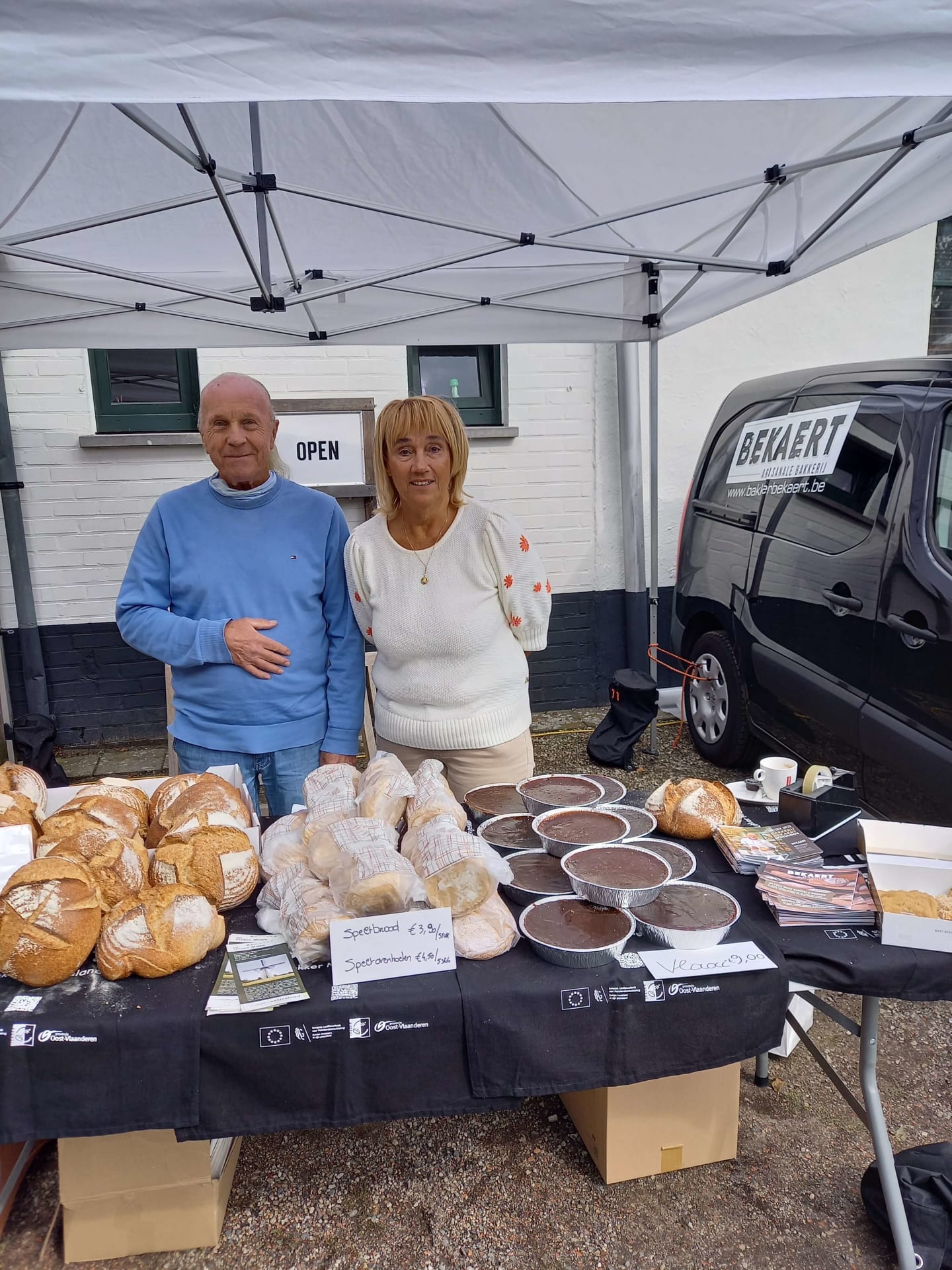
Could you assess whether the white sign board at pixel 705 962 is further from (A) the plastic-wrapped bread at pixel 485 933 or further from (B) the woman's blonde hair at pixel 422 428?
(B) the woman's blonde hair at pixel 422 428

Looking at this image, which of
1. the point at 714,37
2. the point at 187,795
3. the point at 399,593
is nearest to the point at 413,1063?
the point at 187,795

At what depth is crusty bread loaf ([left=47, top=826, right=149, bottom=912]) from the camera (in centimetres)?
155

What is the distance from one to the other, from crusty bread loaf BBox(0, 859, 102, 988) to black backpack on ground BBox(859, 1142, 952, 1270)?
5.85 ft

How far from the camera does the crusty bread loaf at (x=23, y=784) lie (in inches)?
75.3

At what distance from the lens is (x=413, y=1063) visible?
1416 millimetres

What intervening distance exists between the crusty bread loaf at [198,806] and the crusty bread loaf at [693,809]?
991mm

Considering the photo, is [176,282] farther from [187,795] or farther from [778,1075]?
[778,1075]

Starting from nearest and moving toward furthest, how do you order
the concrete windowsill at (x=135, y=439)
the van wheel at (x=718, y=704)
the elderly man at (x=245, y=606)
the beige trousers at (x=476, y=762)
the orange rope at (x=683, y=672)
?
the elderly man at (x=245, y=606)
the beige trousers at (x=476, y=762)
the van wheel at (x=718, y=704)
the orange rope at (x=683, y=672)
the concrete windowsill at (x=135, y=439)

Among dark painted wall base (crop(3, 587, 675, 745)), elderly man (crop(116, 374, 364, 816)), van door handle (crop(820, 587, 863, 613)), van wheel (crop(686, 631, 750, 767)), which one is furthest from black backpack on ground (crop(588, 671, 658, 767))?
elderly man (crop(116, 374, 364, 816))

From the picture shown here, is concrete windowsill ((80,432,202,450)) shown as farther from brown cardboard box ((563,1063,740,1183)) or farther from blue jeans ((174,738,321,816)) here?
brown cardboard box ((563,1063,740,1183))

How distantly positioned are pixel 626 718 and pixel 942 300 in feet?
16.4

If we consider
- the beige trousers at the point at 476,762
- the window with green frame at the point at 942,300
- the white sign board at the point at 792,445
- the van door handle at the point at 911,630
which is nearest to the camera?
the beige trousers at the point at 476,762

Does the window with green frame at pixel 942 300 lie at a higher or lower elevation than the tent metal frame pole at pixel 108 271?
higher

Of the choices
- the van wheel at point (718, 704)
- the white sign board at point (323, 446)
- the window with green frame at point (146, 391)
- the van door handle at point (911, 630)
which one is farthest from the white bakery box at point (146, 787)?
the window with green frame at point (146, 391)
